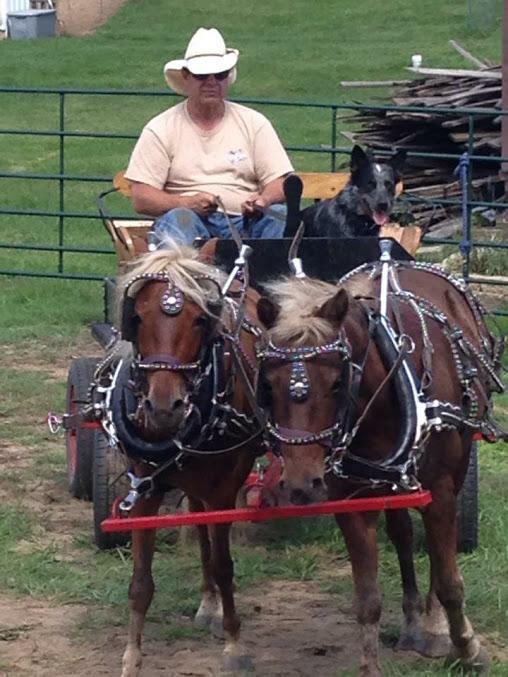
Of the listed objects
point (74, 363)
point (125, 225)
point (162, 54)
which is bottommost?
point (74, 363)

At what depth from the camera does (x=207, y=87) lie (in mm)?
6082

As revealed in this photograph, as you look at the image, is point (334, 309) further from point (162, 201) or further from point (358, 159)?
point (358, 159)

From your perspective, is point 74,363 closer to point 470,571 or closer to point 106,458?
point 106,458

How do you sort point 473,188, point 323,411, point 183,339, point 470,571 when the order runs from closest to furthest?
point 323,411 < point 183,339 < point 470,571 < point 473,188

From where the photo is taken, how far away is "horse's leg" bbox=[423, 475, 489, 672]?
473cm

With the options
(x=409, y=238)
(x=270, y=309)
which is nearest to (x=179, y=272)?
(x=270, y=309)

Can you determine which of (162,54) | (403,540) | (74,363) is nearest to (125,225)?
(74,363)

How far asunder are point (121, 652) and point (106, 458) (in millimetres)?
1163

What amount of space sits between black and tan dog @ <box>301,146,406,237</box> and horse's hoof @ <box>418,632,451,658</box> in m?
2.84

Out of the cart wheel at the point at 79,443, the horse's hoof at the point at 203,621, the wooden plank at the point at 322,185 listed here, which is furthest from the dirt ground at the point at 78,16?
the horse's hoof at the point at 203,621

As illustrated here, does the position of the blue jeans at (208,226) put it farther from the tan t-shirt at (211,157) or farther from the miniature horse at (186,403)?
the miniature horse at (186,403)

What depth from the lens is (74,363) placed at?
7043mm

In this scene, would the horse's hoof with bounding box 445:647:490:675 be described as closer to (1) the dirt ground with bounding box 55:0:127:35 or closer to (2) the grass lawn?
(2) the grass lawn

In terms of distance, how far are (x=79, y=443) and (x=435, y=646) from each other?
2.19 meters
